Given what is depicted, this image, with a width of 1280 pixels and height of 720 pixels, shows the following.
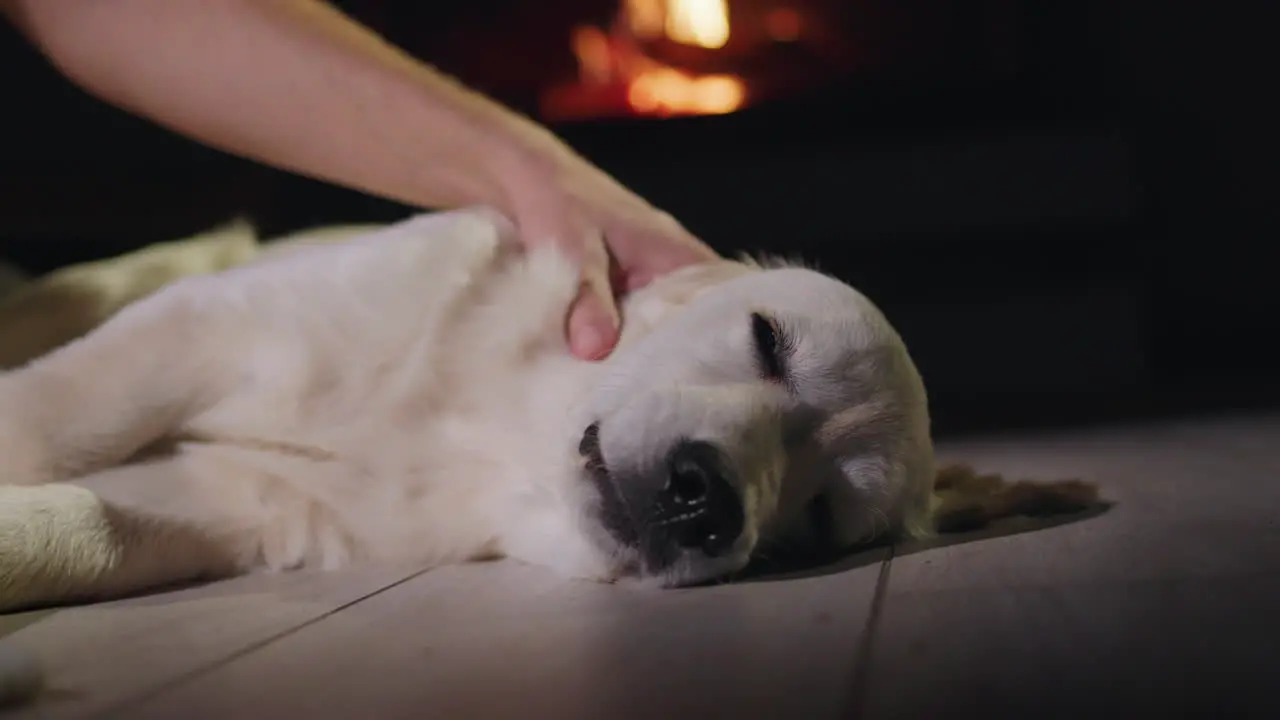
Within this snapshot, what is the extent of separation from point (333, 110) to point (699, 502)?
0.96m

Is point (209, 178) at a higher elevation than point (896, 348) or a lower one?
higher

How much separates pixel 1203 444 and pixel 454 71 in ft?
8.22

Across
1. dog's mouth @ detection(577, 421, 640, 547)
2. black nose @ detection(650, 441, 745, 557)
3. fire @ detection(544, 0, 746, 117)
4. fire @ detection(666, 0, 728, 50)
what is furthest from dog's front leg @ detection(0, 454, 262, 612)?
fire @ detection(666, 0, 728, 50)

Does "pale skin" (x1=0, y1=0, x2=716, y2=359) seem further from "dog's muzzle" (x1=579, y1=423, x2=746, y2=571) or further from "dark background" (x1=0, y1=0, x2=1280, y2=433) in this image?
"dark background" (x1=0, y1=0, x2=1280, y2=433)

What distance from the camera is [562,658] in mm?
979

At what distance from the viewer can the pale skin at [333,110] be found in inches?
69.5

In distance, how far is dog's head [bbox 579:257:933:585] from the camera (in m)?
1.28

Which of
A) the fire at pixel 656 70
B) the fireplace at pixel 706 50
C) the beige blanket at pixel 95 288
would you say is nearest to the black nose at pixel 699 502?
the beige blanket at pixel 95 288

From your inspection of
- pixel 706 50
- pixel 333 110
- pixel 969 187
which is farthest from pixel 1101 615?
pixel 706 50

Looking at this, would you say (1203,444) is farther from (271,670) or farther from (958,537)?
(271,670)

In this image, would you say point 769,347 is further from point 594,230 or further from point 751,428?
point 594,230

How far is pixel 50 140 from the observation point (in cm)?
324

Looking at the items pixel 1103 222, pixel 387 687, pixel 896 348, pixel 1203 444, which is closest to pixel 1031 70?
pixel 1103 222

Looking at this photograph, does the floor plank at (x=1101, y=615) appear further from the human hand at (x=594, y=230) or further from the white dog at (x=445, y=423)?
the human hand at (x=594, y=230)
